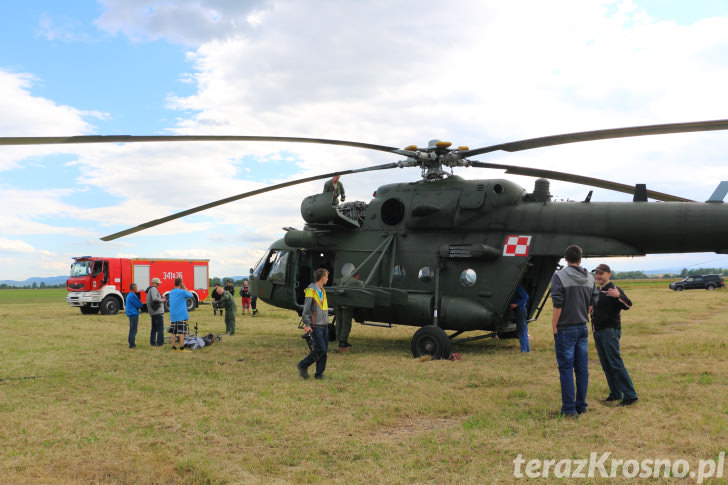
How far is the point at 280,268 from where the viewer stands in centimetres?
1248

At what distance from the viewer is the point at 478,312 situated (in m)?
9.77

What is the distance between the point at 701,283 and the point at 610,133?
4122 cm

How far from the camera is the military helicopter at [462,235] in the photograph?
354 inches

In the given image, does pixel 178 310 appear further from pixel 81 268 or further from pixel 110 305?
pixel 81 268

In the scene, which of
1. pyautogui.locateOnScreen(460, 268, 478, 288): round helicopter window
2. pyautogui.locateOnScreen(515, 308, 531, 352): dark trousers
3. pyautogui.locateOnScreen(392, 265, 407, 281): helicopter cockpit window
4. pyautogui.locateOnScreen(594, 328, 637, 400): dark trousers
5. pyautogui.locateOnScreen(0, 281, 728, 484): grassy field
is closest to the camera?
pyautogui.locateOnScreen(0, 281, 728, 484): grassy field

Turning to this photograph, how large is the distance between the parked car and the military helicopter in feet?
122

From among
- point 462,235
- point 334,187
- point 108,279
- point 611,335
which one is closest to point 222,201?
point 334,187

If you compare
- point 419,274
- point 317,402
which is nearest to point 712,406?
point 317,402

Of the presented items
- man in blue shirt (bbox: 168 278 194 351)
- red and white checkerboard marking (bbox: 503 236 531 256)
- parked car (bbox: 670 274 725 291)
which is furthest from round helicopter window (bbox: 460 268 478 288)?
parked car (bbox: 670 274 725 291)

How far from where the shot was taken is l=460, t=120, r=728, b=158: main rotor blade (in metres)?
6.50

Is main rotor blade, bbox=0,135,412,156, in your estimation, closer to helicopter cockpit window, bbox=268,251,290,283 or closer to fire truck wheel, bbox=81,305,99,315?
helicopter cockpit window, bbox=268,251,290,283

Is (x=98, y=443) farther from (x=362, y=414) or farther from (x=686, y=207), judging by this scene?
(x=686, y=207)

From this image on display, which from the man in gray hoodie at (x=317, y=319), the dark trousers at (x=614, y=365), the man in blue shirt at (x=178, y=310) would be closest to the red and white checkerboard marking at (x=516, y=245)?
the dark trousers at (x=614, y=365)

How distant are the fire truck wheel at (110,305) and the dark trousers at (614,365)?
2214cm
